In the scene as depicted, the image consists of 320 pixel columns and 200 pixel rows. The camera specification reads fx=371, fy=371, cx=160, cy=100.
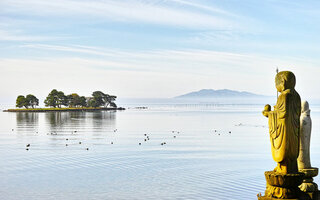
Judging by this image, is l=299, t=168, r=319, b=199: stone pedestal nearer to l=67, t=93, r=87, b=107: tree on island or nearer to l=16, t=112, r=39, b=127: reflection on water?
l=16, t=112, r=39, b=127: reflection on water

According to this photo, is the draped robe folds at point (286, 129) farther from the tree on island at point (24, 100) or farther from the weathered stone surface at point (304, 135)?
the tree on island at point (24, 100)

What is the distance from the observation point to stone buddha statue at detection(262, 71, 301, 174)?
7.21 m

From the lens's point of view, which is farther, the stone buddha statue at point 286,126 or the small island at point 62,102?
the small island at point 62,102

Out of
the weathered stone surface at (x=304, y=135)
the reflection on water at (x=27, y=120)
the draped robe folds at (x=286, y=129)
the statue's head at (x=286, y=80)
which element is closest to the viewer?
the draped robe folds at (x=286, y=129)

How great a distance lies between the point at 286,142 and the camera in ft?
23.7

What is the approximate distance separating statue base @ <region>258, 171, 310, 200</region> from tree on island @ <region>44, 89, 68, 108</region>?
17749cm

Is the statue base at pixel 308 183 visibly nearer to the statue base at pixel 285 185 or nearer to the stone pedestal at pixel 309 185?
the stone pedestal at pixel 309 185

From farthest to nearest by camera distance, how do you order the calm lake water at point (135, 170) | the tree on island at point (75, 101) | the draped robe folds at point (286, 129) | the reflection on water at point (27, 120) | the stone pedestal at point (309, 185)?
the tree on island at point (75, 101)
the reflection on water at point (27, 120)
the calm lake water at point (135, 170)
the stone pedestal at point (309, 185)
the draped robe folds at point (286, 129)

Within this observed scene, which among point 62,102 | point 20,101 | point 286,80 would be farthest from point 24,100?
point 286,80

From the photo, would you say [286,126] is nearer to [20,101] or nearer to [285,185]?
[285,185]

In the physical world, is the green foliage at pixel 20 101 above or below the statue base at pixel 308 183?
above

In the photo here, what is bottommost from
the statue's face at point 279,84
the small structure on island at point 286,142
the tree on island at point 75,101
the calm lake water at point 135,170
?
the calm lake water at point 135,170

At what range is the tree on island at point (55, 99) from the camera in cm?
17762

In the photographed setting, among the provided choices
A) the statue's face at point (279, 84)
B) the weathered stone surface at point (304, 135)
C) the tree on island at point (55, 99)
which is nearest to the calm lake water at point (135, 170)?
the weathered stone surface at point (304, 135)
